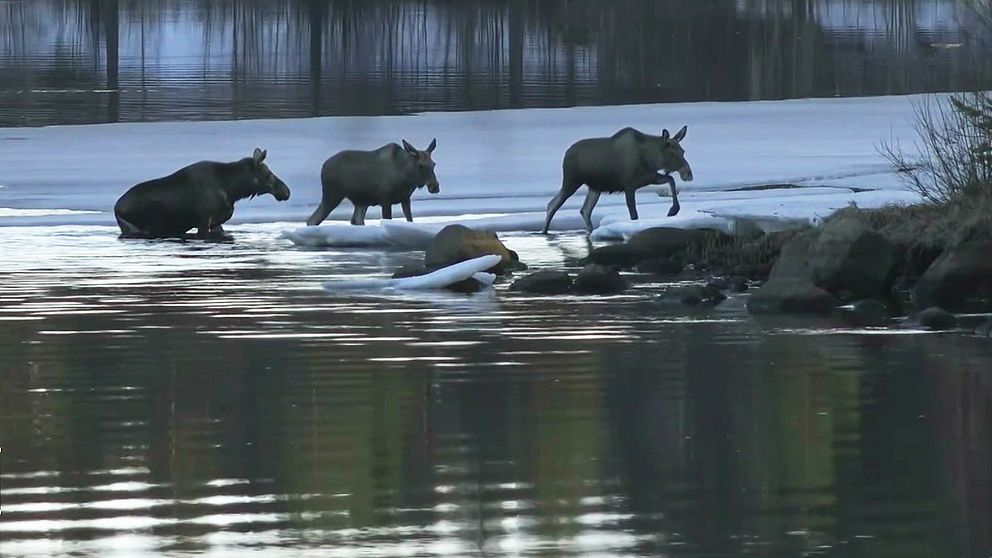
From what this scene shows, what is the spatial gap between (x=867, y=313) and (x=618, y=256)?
3800 mm

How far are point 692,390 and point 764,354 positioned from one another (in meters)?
1.51

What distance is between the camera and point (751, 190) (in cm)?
2719

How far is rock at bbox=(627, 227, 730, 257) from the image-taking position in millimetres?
19812

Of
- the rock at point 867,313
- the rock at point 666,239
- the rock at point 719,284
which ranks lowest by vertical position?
the rock at point 867,313

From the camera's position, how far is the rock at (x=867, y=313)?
15594 millimetres

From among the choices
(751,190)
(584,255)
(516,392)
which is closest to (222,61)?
(751,190)

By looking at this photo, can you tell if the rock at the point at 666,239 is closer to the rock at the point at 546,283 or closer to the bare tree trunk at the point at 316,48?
the rock at the point at 546,283

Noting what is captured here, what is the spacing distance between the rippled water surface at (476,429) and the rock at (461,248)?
1.40 metres

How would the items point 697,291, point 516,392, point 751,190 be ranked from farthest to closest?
point 751,190
point 697,291
point 516,392

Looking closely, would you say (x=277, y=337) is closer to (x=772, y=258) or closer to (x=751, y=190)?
(x=772, y=258)

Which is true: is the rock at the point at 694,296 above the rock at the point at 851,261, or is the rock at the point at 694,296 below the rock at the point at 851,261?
below

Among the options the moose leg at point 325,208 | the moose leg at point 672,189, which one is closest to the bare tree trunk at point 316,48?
the moose leg at point 325,208

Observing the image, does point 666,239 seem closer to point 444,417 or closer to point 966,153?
point 966,153

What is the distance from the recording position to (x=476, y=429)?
1127 centimetres
